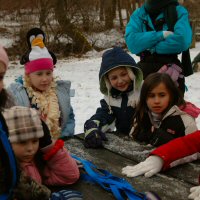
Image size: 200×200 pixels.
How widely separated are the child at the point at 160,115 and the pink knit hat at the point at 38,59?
90 centimetres

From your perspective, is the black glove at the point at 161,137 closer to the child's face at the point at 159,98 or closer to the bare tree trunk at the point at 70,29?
the child's face at the point at 159,98

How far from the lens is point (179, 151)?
2.20m

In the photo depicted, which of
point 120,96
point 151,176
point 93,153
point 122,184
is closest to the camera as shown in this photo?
point 122,184

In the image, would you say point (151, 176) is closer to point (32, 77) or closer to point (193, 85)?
point (32, 77)

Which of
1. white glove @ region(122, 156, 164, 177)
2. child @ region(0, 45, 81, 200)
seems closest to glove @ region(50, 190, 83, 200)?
child @ region(0, 45, 81, 200)

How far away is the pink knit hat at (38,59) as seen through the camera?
3.08 m

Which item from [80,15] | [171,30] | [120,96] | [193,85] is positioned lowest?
[193,85]

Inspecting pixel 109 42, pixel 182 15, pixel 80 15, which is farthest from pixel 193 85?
pixel 109 42

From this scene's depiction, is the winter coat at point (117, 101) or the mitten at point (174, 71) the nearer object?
the winter coat at point (117, 101)

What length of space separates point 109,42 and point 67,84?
47.0 feet

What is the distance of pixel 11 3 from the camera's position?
14484 millimetres

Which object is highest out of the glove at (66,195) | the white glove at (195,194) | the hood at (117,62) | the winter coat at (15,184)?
the hood at (117,62)

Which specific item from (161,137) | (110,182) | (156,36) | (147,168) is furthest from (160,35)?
(110,182)

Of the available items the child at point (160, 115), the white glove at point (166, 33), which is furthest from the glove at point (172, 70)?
the child at point (160, 115)
